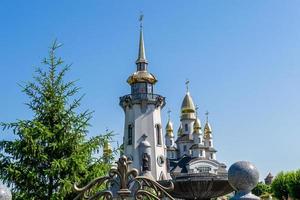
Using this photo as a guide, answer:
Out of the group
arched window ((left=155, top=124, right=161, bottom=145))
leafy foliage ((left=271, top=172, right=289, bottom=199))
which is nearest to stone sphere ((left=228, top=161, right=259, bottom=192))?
leafy foliage ((left=271, top=172, right=289, bottom=199))

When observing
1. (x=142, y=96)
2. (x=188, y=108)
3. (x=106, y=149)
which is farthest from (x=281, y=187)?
(x=106, y=149)

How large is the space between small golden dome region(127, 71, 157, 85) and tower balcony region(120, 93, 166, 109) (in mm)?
1762

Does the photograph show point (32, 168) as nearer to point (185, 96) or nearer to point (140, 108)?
point (140, 108)

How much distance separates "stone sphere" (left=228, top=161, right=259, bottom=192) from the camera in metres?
5.62

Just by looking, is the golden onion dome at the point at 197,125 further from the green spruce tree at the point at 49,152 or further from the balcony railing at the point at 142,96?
the green spruce tree at the point at 49,152

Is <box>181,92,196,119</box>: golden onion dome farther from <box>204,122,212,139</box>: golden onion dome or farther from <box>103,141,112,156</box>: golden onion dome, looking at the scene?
<box>103,141,112,156</box>: golden onion dome

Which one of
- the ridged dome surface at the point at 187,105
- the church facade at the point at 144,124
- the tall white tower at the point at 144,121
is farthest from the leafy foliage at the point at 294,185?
the ridged dome surface at the point at 187,105

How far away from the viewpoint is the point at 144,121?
5825cm

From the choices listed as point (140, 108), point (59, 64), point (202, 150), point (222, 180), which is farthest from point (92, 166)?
point (202, 150)

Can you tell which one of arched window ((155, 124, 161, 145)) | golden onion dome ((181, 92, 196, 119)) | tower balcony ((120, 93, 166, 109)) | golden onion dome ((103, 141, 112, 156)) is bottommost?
golden onion dome ((103, 141, 112, 156))

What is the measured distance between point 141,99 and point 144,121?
Result: 2.84m

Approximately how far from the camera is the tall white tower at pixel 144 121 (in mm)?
56844

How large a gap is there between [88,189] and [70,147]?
21.2ft

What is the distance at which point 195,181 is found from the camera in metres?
19.4
